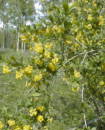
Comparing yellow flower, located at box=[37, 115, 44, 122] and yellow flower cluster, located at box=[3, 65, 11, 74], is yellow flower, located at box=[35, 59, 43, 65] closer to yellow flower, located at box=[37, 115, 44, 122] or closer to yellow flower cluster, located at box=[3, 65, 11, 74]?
yellow flower cluster, located at box=[3, 65, 11, 74]

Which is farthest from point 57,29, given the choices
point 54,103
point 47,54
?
point 54,103

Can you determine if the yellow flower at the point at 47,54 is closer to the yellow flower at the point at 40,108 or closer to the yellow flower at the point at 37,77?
the yellow flower at the point at 37,77

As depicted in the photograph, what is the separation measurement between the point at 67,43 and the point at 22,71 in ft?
2.62

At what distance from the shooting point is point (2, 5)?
21.4 meters

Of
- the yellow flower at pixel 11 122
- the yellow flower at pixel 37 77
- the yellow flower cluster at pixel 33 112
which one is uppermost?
the yellow flower at pixel 37 77

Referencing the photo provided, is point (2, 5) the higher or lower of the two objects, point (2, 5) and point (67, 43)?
the higher

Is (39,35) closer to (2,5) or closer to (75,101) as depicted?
(75,101)

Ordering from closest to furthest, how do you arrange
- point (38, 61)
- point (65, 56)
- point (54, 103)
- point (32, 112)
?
point (32, 112)
point (38, 61)
point (65, 56)
point (54, 103)

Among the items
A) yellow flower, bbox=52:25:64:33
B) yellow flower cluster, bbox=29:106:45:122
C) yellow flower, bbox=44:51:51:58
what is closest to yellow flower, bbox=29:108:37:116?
yellow flower cluster, bbox=29:106:45:122

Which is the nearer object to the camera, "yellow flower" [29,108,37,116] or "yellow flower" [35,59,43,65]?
"yellow flower" [29,108,37,116]

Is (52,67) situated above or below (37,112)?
above

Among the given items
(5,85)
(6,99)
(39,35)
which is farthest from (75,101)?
(39,35)

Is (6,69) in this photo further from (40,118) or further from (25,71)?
(40,118)

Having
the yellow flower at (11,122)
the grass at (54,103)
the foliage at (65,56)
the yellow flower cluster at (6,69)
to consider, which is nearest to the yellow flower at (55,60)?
the foliage at (65,56)
